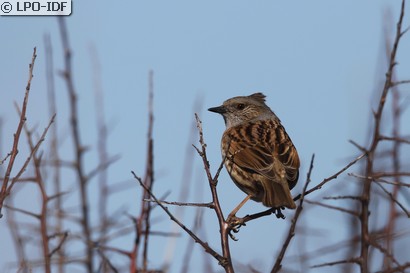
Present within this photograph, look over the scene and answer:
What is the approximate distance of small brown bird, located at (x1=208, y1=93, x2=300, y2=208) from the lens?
5.74 metres

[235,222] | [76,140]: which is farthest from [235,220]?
[76,140]

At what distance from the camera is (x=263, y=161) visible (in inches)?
244

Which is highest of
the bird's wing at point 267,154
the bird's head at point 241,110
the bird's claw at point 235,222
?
the bird's head at point 241,110

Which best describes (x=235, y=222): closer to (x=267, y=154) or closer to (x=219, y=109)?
(x=267, y=154)

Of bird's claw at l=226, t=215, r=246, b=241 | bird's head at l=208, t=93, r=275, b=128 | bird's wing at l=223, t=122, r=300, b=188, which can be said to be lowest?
bird's claw at l=226, t=215, r=246, b=241

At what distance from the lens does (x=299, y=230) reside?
5758 mm

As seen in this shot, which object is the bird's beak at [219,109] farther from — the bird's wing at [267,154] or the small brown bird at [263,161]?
the bird's wing at [267,154]

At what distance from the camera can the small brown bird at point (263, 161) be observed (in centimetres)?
574

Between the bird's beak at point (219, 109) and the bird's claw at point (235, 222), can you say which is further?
the bird's beak at point (219, 109)

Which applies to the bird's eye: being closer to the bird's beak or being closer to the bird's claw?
the bird's beak

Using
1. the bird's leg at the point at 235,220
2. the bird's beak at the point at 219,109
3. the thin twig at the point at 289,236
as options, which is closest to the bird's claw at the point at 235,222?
the bird's leg at the point at 235,220

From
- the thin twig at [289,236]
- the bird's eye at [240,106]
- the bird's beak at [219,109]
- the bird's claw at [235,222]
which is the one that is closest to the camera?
the thin twig at [289,236]

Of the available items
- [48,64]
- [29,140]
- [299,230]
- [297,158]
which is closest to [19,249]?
[29,140]

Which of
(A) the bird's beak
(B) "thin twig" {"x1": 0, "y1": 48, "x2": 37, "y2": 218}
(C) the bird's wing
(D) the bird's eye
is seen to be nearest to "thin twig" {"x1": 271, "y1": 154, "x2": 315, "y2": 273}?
(B) "thin twig" {"x1": 0, "y1": 48, "x2": 37, "y2": 218}
